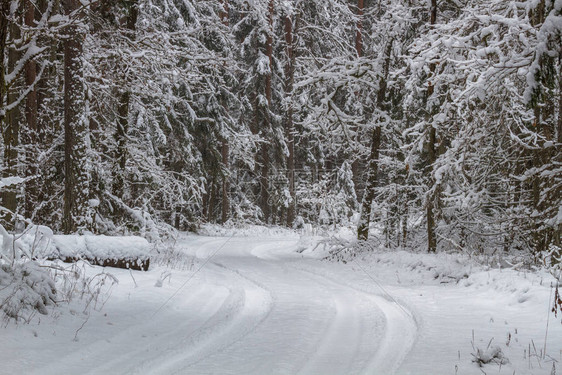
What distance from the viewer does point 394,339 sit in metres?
5.51

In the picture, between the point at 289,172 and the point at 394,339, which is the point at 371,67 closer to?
the point at 394,339

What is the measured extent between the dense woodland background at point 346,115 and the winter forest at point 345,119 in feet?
0.18

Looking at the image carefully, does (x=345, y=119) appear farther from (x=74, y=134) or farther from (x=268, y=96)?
(x=268, y=96)

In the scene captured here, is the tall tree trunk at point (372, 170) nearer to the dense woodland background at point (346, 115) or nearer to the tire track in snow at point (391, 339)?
the dense woodland background at point (346, 115)

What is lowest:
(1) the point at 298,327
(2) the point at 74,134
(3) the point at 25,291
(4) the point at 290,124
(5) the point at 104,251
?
(1) the point at 298,327

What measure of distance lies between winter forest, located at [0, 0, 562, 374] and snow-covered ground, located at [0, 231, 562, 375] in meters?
0.83

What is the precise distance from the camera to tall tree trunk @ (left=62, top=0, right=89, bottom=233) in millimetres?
9375

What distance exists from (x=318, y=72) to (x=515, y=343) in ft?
33.1

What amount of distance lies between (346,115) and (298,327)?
920 cm

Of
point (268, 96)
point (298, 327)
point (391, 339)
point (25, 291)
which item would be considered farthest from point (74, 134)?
point (268, 96)

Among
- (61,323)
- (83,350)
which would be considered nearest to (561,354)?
(83,350)

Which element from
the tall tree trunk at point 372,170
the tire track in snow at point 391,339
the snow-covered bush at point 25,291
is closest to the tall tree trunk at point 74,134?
the snow-covered bush at point 25,291

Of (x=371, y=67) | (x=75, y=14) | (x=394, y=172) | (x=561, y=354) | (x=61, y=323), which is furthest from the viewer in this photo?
(x=394, y=172)

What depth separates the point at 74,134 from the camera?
9562 millimetres
